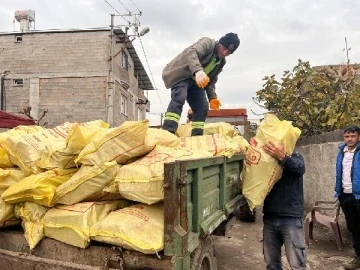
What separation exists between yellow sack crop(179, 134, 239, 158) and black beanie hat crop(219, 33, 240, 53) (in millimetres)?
1525

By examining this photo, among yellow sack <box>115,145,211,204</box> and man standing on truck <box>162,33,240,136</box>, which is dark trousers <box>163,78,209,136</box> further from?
yellow sack <box>115,145,211,204</box>

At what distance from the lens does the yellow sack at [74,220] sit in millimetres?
2176

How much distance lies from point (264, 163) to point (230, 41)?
1854 millimetres

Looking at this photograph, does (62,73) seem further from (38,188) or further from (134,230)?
(134,230)

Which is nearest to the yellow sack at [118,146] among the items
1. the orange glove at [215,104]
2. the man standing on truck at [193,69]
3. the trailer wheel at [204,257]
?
the trailer wheel at [204,257]

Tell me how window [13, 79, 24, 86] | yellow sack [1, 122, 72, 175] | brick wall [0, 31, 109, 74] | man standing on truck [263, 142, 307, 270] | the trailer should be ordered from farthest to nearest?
window [13, 79, 24, 86] → brick wall [0, 31, 109, 74] → man standing on truck [263, 142, 307, 270] → yellow sack [1, 122, 72, 175] → the trailer

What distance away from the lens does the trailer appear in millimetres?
2000

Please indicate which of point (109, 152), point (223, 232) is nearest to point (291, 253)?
point (223, 232)

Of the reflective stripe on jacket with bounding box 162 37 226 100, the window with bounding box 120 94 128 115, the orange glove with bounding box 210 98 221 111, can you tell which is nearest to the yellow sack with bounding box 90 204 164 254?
the reflective stripe on jacket with bounding box 162 37 226 100

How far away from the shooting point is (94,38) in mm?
18312

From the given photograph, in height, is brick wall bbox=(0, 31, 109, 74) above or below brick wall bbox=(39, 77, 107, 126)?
above

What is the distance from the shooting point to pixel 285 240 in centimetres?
327

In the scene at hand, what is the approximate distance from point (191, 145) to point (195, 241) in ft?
3.37

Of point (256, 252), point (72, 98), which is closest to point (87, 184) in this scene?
point (256, 252)
